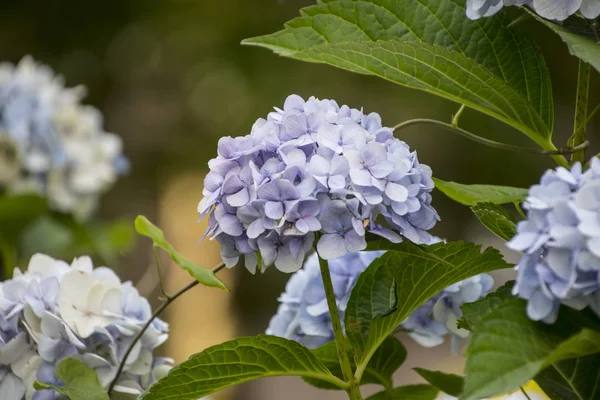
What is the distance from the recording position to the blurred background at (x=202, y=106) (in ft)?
9.55

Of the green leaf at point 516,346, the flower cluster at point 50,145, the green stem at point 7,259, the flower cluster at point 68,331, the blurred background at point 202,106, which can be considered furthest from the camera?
the blurred background at point 202,106

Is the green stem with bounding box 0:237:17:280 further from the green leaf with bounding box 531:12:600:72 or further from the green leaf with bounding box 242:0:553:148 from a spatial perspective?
the green leaf with bounding box 531:12:600:72

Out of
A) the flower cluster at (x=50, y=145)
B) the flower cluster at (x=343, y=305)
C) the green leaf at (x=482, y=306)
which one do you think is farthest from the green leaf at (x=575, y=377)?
the flower cluster at (x=50, y=145)

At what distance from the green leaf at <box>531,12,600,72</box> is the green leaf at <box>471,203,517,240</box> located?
92 millimetres

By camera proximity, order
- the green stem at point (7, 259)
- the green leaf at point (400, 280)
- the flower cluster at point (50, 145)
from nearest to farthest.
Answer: the green leaf at point (400, 280) → the green stem at point (7, 259) → the flower cluster at point (50, 145)

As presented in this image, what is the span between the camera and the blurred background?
2910 mm

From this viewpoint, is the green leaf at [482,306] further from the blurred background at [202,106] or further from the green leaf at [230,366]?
the blurred background at [202,106]

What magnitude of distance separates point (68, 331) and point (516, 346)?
0.33 m

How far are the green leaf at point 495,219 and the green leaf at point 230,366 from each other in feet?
0.41

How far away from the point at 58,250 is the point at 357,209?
3.15ft

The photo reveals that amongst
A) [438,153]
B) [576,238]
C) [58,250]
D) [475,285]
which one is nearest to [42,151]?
[58,250]

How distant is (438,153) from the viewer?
3162 mm

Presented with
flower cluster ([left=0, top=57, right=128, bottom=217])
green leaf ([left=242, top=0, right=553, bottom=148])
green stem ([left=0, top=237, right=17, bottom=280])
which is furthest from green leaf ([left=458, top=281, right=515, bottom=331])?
flower cluster ([left=0, top=57, right=128, bottom=217])

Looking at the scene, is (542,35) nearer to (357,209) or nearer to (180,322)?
(180,322)
